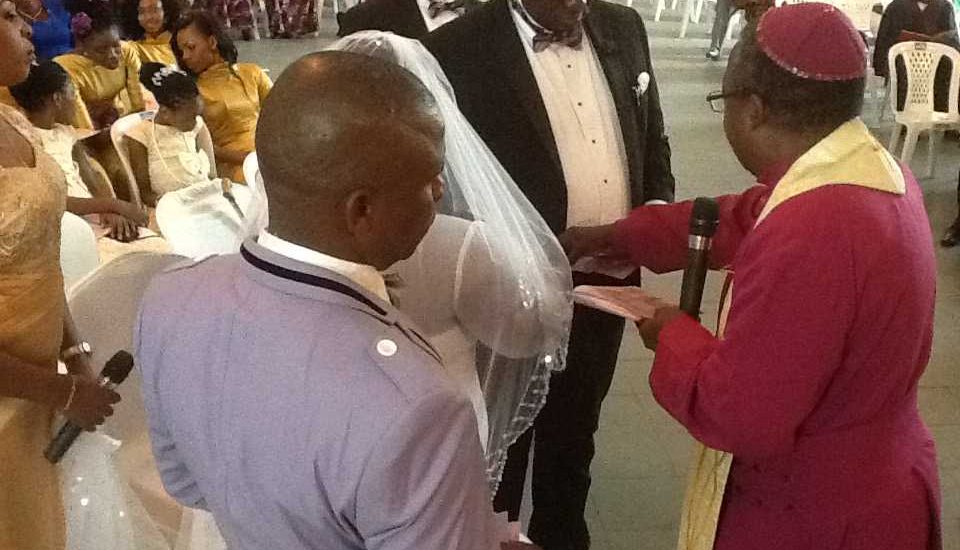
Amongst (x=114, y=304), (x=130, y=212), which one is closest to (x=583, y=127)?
(x=114, y=304)

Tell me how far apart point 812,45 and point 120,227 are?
2573mm

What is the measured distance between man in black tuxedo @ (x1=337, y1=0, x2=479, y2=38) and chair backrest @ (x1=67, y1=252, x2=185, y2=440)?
2.44ft

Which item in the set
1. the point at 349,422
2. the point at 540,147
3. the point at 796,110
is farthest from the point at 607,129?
the point at 349,422

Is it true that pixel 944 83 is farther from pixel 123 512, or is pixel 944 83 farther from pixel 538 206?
pixel 123 512

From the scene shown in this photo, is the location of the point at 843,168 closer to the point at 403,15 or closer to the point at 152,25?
the point at 403,15

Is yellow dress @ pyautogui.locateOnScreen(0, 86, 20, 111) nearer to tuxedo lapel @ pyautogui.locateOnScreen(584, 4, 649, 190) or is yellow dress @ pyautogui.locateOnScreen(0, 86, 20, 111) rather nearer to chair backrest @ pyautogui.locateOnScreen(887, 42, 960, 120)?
tuxedo lapel @ pyautogui.locateOnScreen(584, 4, 649, 190)

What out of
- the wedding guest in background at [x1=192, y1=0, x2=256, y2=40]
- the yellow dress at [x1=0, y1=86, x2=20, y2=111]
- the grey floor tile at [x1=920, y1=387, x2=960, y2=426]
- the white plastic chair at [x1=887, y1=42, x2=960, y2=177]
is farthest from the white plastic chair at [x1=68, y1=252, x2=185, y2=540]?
the wedding guest in background at [x1=192, y1=0, x2=256, y2=40]

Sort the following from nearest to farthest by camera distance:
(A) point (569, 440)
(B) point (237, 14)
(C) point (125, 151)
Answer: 1. (A) point (569, 440)
2. (C) point (125, 151)
3. (B) point (237, 14)

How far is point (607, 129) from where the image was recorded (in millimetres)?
1992

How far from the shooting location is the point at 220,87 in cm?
408

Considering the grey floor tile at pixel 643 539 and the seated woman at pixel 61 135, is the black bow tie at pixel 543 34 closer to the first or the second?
the grey floor tile at pixel 643 539

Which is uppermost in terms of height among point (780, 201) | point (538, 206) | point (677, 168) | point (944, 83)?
point (780, 201)

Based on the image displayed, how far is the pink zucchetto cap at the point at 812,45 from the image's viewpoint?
46.6 inches

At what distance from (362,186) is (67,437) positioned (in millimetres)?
1061
